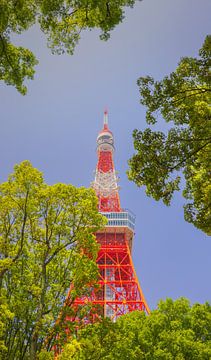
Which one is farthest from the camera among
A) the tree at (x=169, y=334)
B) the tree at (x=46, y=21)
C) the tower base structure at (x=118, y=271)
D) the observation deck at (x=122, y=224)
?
the observation deck at (x=122, y=224)

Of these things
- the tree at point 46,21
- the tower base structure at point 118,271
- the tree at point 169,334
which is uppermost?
the tower base structure at point 118,271

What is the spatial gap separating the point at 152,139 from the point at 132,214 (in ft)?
117

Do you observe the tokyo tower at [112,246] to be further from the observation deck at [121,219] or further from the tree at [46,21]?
the tree at [46,21]

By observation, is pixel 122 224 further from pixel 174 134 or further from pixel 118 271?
pixel 174 134

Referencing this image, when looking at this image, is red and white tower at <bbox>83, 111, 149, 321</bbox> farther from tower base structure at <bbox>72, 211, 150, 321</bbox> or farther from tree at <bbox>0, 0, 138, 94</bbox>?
tree at <bbox>0, 0, 138, 94</bbox>

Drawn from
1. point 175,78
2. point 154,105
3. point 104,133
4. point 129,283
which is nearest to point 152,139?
point 154,105

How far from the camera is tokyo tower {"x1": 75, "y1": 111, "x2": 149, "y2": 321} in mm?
33156

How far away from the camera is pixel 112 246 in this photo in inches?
1555

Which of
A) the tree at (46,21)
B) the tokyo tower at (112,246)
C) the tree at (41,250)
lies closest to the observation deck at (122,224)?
the tokyo tower at (112,246)

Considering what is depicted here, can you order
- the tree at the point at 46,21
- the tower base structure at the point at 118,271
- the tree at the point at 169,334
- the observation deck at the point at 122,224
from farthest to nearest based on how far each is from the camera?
the observation deck at the point at 122,224 → the tower base structure at the point at 118,271 → the tree at the point at 169,334 → the tree at the point at 46,21

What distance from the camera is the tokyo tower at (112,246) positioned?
33156 millimetres

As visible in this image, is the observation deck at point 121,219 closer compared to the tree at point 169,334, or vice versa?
the tree at point 169,334

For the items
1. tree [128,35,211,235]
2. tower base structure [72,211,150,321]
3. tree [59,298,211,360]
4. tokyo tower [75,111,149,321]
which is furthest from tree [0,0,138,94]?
tower base structure [72,211,150,321]

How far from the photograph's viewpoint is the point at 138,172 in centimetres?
747
